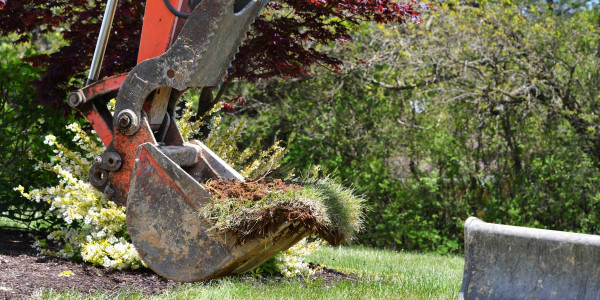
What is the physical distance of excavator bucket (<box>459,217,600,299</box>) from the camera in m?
3.67

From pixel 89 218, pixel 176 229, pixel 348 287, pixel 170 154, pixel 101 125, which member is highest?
pixel 101 125

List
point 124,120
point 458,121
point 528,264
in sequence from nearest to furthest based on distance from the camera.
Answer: point 528,264, point 124,120, point 458,121

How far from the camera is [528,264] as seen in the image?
12.5ft

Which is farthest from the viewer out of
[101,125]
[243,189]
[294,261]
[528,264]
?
[294,261]

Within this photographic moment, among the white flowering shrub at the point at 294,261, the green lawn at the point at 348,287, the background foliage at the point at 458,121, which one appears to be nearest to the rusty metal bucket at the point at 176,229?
the green lawn at the point at 348,287

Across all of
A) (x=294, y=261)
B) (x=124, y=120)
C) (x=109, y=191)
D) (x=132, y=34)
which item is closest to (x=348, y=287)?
(x=294, y=261)

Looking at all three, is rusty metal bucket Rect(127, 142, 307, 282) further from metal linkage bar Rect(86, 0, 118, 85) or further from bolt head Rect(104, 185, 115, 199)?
metal linkage bar Rect(86, 0, 118, 85)

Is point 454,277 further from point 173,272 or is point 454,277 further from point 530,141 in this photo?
point 530,141

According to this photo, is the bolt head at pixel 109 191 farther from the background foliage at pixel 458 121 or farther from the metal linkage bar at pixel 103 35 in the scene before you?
the background foliage at pixel 458 121

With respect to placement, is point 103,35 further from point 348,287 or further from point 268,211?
point 348,287

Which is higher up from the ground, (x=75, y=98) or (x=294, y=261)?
(x=75, y=98)

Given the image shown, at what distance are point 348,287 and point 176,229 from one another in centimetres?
148

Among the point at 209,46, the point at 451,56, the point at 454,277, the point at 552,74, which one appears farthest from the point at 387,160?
the point at 209,46

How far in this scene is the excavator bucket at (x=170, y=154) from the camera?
3.81 metres
